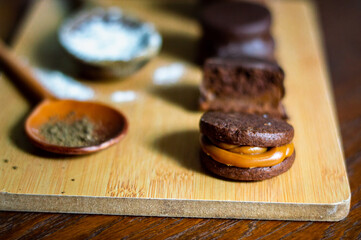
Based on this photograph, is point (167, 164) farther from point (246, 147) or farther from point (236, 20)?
point (236, 20)

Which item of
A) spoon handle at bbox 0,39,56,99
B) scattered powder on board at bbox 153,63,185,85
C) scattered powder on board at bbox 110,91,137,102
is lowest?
scattered powder on board at bbox 153,63,185,85

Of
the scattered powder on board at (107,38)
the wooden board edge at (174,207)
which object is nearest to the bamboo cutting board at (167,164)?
the wooden board edge at (174,207)

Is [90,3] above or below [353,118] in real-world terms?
above

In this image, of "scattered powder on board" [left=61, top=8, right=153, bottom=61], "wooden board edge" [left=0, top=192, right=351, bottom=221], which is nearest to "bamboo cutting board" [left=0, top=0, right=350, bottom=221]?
"wooden board edge" [left=0, top=192, right=351, bottom=221]

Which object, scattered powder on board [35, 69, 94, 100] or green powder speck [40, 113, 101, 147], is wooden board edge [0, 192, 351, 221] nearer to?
green powder speck [40, 113, 101, 147]

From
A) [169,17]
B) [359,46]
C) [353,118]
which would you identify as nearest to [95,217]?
[353,118]

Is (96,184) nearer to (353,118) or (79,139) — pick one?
(79,139)
